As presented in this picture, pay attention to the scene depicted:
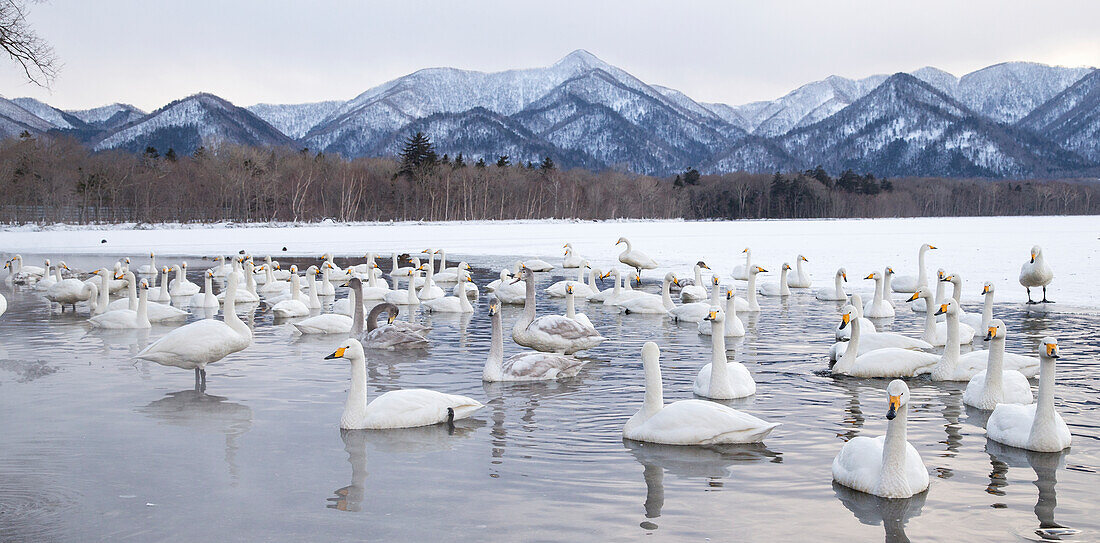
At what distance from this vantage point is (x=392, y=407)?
7984mm

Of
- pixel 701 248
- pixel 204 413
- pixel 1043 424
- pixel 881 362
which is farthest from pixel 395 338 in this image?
pixel 701 248

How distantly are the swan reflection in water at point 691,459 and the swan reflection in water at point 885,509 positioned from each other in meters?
0.88

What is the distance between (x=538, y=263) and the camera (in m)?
28.5

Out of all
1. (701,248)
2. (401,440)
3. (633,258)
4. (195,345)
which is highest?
(701,248)

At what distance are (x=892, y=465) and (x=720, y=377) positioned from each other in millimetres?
3027

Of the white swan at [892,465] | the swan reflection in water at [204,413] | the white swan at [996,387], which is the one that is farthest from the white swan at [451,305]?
the white swan at [892,465]

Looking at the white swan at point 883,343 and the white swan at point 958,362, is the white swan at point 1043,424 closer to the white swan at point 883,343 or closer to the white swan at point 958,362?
the white swan at point 958,362

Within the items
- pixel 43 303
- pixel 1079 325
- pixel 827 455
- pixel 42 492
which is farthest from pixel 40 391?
pixel 1079 325

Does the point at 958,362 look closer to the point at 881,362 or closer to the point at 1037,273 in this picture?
the point at 881,362

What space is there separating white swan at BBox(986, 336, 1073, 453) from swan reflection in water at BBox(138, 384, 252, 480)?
6481 millimetres

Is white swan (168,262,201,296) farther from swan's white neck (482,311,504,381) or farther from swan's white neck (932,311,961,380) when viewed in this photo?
swan's white neck (932,311,961,380)

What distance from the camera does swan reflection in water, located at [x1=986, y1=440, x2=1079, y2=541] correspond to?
5469 millimetres

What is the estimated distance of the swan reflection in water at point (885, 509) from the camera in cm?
554

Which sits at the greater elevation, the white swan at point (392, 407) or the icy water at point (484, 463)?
the white swan at point (392, 407)
